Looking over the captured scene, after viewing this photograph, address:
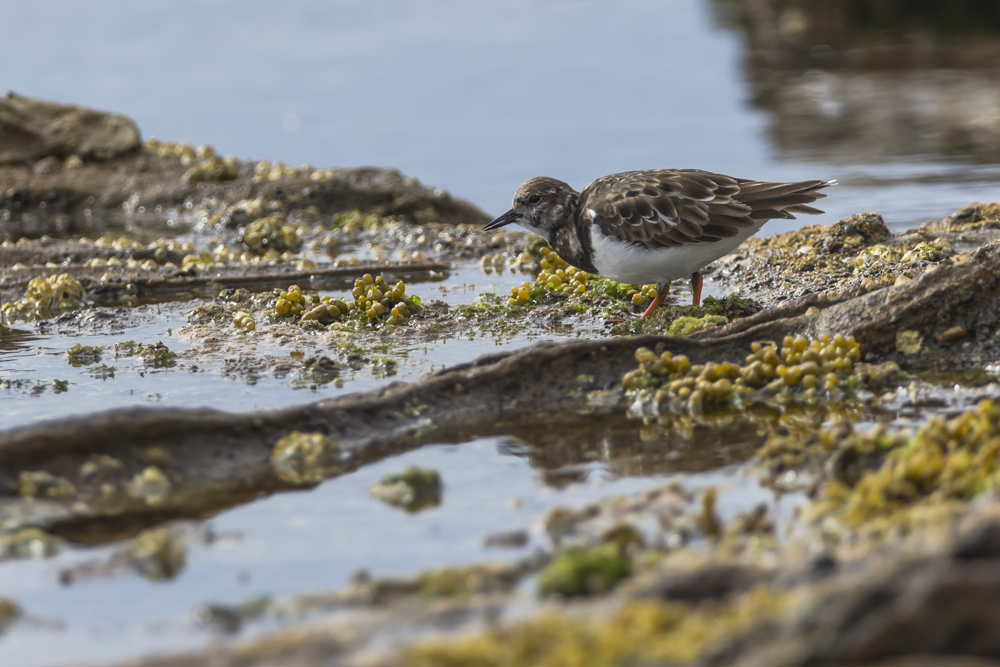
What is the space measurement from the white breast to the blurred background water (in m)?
3.98

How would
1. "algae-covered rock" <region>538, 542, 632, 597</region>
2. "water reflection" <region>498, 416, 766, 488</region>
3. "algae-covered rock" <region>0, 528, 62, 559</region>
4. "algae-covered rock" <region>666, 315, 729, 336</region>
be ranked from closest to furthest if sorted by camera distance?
"algae-covered rock" <region>538, 542, 632, 597</region> < "algae-covered rock" <region>0, 528, 62, 559</region> < "water reflection" <region>498, 416, 766, 488</region> < "algae-covered rock" <region>666, 315, 729, 336</region>

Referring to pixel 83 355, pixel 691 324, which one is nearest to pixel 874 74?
pixel 691 324

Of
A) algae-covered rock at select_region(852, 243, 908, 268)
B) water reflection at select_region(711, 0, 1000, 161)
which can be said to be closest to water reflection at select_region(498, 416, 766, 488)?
algae-covered rock at select_region(852, 243, 908, 268)

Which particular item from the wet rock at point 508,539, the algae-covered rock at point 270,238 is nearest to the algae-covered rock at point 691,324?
the wet rock at point 508,539

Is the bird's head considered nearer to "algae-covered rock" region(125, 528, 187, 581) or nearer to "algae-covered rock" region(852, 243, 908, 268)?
"algae-covered rock" region(852, 243, 908, 268)

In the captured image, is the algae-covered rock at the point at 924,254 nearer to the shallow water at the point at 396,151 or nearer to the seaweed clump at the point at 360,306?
the shallow water at the point at 396,151

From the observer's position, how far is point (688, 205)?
7.23m

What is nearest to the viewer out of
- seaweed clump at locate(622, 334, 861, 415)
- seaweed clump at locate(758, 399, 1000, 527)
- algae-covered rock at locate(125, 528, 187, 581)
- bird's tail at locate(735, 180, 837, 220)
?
seaweed clump at locate(758, 399, 1000, 527)

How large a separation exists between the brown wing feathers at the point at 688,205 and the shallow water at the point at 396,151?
30.5 inches

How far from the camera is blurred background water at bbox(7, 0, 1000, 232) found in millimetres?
14820

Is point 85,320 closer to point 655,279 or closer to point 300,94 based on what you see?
point 655,279

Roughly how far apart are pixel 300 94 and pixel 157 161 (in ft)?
19.2

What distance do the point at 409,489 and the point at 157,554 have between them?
105 cm

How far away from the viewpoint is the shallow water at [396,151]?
4090 millimetres
